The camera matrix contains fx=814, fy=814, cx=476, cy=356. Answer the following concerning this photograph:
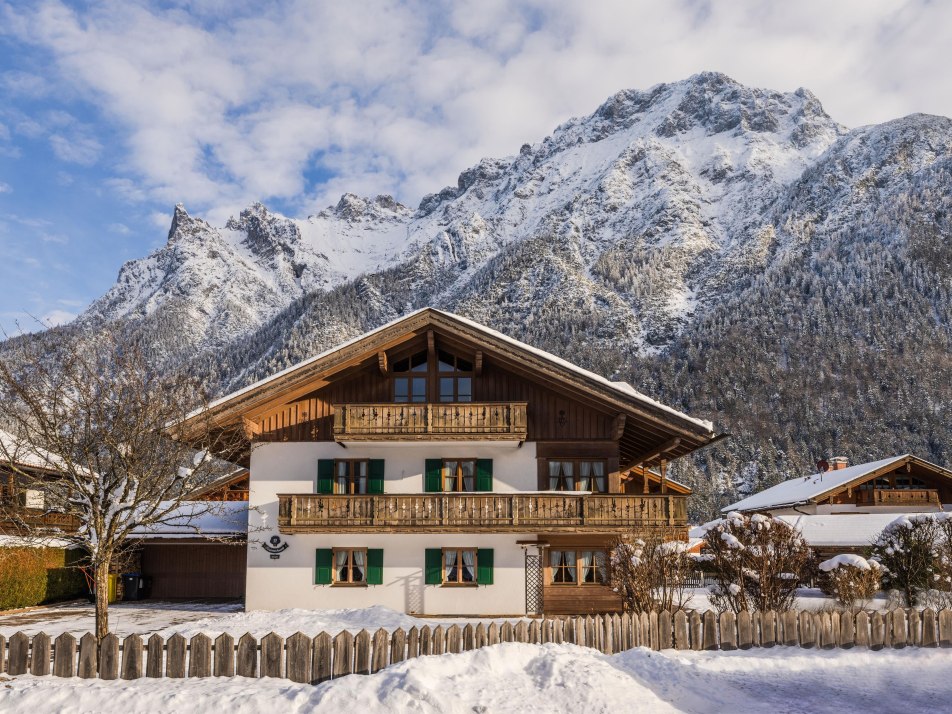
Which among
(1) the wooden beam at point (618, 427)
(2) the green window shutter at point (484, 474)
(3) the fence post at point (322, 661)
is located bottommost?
(3) the fence post at point (322, 661)

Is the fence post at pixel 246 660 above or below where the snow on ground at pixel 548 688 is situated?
above

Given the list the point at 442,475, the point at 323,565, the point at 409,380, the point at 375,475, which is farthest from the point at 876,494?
the point at 323,565

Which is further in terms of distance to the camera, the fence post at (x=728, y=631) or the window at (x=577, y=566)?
the window at (x=577, y=566)

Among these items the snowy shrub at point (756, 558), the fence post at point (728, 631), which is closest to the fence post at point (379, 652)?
the fence post at point (728, 631)

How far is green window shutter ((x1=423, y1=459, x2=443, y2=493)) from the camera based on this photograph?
23.4 m

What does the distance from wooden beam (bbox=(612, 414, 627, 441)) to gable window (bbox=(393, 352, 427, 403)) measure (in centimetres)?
562

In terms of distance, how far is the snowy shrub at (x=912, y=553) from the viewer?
71.6 feet

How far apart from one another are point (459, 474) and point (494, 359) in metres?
3.48

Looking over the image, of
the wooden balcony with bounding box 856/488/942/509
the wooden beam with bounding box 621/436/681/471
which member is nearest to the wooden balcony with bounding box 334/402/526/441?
the wooden beam with bounding box 621/436/681/471

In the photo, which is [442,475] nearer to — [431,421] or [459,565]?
[431,421]

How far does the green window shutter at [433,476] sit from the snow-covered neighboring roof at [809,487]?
2424 centimetres

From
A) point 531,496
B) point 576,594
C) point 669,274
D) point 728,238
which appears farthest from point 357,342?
point 728,238

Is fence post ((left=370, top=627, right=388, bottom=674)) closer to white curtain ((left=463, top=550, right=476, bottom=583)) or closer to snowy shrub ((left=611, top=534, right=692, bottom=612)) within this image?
snowy shrub ((left=611, top=534, right=692, bottom=612))

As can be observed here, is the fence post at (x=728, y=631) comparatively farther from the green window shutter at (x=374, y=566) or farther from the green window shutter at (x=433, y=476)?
the green window shutter at (x=374, y=566)
